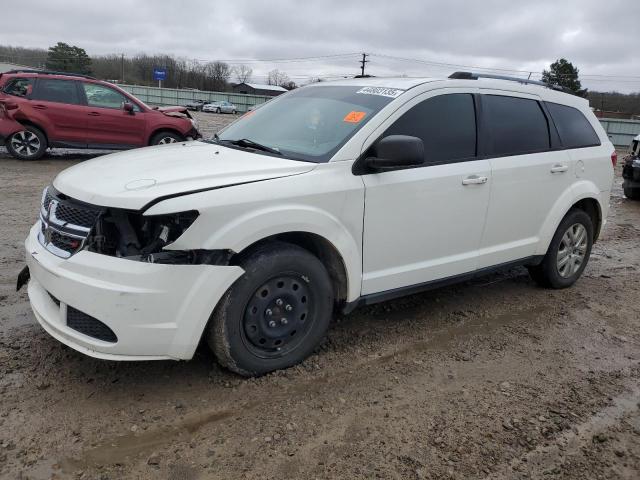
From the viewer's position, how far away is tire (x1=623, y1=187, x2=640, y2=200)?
1085 cm

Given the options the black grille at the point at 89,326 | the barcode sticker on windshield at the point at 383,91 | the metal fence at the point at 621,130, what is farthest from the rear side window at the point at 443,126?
the metal fence at the point at 621,130

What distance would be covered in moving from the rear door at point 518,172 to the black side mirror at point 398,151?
3.43 feet

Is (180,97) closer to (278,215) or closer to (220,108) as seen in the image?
(220,108)

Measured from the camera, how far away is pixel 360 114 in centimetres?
362

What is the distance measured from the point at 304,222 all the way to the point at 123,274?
1024mm

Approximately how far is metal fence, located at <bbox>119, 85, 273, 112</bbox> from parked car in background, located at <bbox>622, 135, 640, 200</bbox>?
1482 inches

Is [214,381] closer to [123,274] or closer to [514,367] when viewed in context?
[123,274]

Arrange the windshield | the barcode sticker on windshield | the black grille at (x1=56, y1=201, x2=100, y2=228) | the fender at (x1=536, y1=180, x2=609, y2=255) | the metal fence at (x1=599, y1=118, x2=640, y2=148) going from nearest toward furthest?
the black grille at (x1=56, y1=201, x2=100, y2=228) → the windshield → the barcode sticker on windshield → the fender at (x1=536, y1=180, x2=609, y2=255) → the metal fence at (x1=599, y1=118, x2=640, y2=148)

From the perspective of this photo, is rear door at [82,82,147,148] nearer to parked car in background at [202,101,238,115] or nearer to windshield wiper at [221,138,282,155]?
windshield wiper at [221,138,282,155]

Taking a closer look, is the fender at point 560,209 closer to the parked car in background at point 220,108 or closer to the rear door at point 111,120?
the rear door at point 111,120

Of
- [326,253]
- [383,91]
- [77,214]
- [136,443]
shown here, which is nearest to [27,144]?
[77,214]

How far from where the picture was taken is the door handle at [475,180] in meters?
3.91

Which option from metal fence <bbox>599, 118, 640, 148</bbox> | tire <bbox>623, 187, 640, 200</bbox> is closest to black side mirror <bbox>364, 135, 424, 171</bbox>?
tire <bbox>623, 187, 640, 200</bbox>

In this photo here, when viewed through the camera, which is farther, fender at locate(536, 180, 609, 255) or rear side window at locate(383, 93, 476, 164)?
fender at locate(536, 180, 609, 255)
